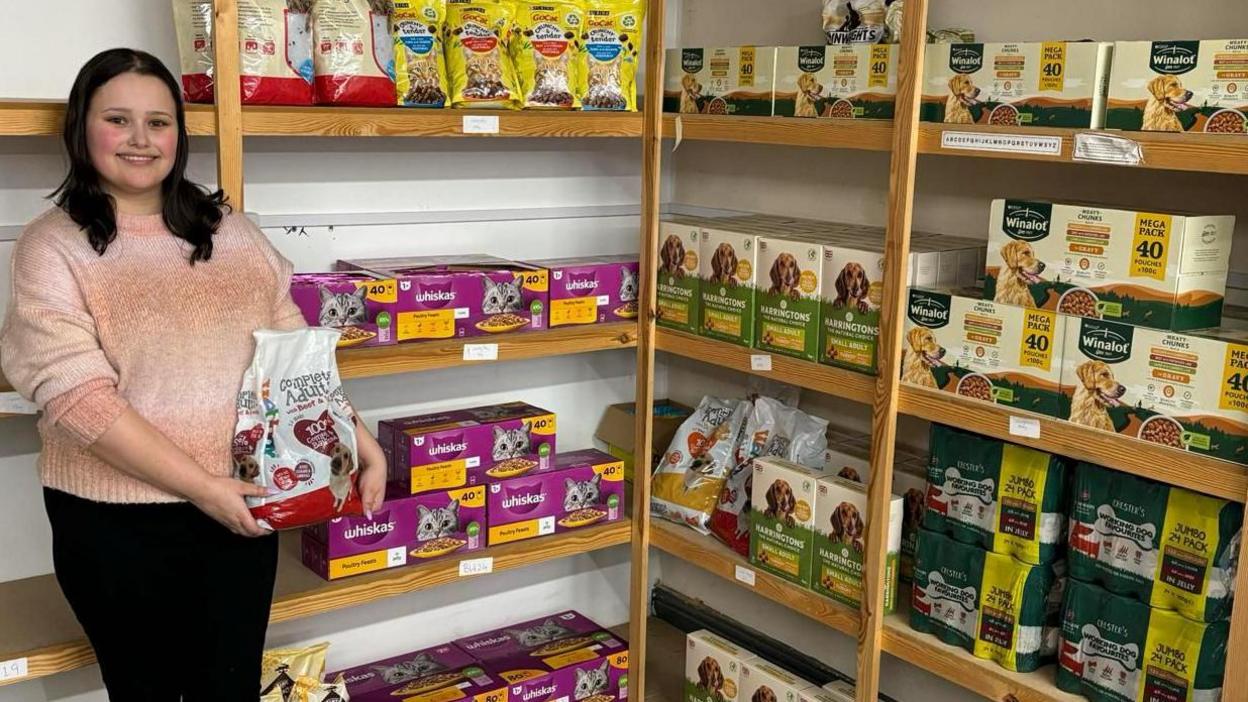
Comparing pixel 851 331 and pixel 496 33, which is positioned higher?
pixel 496 33

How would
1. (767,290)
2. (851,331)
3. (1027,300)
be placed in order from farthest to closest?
(767,290) → (851,331) → (1027,300)

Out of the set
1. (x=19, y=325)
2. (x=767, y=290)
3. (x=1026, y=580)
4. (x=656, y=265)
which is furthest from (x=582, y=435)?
(x=19, y=325)

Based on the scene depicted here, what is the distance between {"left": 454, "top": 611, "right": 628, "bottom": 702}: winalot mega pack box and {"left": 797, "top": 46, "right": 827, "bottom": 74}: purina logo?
166 centimetres

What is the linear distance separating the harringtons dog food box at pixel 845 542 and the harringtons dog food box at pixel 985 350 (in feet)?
1.06

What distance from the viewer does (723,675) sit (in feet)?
10.3

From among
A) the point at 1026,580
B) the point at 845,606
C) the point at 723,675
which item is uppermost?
the point at 1026,580

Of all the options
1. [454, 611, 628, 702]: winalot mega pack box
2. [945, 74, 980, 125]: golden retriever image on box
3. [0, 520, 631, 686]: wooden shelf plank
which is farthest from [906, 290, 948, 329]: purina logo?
[454, 611, 628, 702]: winalot mega pack box

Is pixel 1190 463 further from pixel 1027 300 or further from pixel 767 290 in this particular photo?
pixel 767 290

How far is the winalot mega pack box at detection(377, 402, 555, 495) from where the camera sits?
302 cm

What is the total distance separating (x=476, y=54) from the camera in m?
2.88

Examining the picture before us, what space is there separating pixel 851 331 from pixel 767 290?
0.91 ft

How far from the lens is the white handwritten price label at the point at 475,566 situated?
3.06 meters

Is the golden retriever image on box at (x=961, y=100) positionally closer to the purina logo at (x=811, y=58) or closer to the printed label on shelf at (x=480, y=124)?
the purina logo at (x=811, y=58)

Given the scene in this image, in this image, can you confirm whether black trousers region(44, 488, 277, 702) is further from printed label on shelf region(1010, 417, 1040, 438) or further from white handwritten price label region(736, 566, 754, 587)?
printed label on shelf region(1010, 417, 1040, 438)
